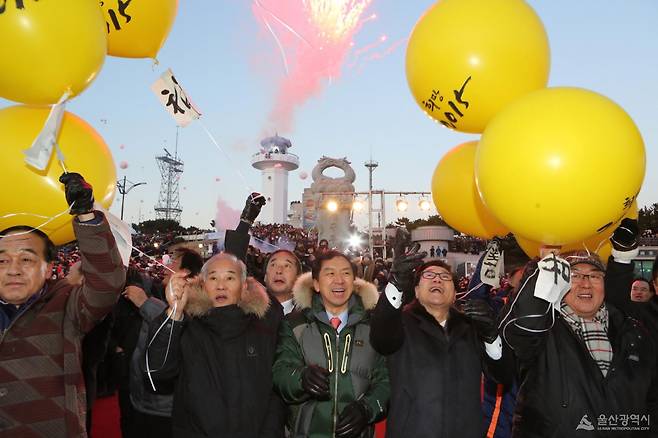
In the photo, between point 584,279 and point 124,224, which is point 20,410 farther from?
point 584,279

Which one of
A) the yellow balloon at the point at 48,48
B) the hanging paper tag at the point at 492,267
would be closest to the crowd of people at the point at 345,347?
the yellow balloon at the point at 48,48

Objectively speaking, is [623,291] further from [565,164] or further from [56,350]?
[56,350]

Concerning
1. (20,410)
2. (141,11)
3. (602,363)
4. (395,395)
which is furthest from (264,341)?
(141,11)

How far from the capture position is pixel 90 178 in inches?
105

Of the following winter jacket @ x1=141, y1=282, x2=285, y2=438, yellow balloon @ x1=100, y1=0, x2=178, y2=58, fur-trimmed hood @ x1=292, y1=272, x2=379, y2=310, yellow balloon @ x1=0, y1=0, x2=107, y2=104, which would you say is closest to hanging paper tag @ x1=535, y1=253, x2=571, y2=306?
fur-trimmed hood @ x1=292, y1=272, x2=379, y2=310

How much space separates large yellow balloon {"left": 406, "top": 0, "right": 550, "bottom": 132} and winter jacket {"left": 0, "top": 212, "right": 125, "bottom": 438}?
88.7 inches

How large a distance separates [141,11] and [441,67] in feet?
6.71

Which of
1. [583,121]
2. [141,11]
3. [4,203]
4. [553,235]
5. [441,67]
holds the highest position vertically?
[141,11]

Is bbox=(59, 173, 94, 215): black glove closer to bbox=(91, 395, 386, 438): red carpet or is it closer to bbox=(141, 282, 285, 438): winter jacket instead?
bbox=(141, 282, 285, 438): winter jacket

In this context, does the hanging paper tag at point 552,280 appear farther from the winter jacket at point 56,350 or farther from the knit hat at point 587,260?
the winter jacket at point 56,350

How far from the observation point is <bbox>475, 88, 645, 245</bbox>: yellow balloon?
89.9 inches

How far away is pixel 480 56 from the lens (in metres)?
3.00

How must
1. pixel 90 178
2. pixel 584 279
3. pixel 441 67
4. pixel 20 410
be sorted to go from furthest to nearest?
pixel 441 67
pixel 584 279
pixel 90 178
pixel 20 410

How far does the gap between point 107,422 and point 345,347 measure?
4080mm
